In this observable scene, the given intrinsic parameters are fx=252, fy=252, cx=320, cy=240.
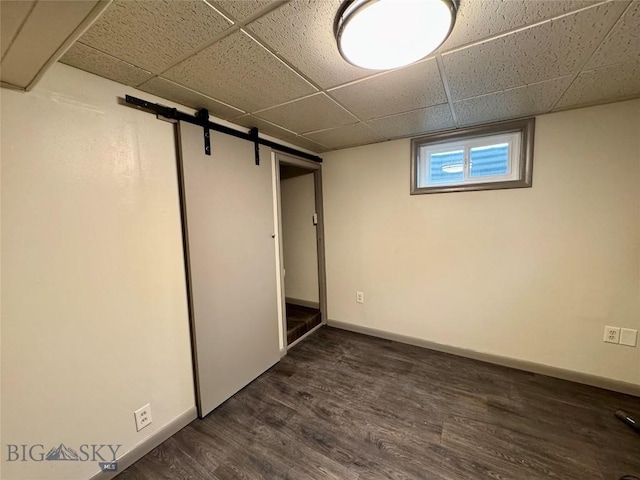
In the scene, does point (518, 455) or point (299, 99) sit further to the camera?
point (299, 99)

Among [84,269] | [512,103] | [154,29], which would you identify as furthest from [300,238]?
[154,29]

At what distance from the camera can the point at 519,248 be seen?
7.18 ft

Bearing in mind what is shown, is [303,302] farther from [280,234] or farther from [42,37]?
[42,37]

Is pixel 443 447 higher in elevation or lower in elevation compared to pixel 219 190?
lower

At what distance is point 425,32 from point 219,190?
1.55m

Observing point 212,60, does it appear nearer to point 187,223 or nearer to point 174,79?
point 174,79

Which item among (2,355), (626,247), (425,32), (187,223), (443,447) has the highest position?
(425,32)

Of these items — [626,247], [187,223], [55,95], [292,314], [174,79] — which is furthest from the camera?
[292,314]

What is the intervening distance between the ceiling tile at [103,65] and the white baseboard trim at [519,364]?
299 cm

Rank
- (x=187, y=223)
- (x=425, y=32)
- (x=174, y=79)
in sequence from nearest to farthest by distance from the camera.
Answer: (x=425, y=32) < (x=174, y=79) < (x=187, y=223)

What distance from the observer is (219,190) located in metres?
1.90

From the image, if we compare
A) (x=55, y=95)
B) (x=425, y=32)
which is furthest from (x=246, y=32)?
(x=55, y=95)

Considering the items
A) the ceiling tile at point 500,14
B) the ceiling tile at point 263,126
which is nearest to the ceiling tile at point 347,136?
the ceiling tile at point 263,126

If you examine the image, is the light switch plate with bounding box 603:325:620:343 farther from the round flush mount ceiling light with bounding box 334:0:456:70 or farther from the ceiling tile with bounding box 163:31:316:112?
the ceiling tile with bounding box 163:31:316:112
